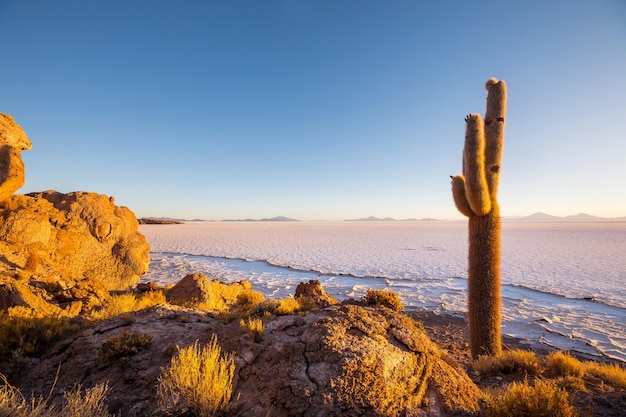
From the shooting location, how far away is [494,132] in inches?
272

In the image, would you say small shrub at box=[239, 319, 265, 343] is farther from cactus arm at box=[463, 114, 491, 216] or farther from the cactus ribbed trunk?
cactus arm at box=[463, 114, 491, 216]

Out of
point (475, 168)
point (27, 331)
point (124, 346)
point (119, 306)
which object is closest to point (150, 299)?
point (119, 306)

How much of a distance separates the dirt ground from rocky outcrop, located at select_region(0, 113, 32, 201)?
42.1 ft

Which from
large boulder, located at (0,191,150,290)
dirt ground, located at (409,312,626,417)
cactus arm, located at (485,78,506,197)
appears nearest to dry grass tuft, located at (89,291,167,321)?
large boulder, located at (0,191,150,290)

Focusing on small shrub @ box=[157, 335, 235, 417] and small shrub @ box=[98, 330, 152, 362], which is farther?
small shrub @ box=[98, 330, 152, 362]

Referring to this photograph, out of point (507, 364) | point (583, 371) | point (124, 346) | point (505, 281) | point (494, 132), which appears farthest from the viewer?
point (505, 281)

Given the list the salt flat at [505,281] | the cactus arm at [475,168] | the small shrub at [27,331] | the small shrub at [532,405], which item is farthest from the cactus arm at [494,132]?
the small shrub at [27,331]

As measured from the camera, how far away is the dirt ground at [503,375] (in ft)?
14.2

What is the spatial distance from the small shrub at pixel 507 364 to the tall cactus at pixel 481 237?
1.16ft

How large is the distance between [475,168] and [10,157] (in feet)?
40.8

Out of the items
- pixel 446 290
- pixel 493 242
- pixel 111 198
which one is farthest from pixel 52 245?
pixel 446 290

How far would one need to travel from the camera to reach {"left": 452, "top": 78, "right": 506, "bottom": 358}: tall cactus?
6352 millimetres

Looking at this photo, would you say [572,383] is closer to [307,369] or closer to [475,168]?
[475,168]

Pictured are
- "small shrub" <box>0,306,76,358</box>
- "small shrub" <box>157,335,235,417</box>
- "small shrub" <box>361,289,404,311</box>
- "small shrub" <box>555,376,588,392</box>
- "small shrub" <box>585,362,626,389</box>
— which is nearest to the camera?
"small shrub" <box>157,335,235,417</box>
